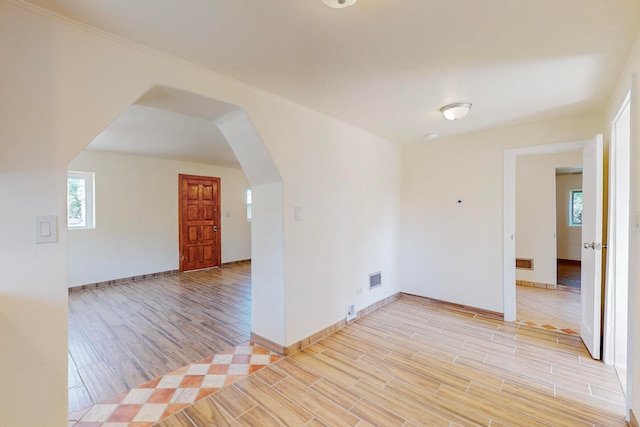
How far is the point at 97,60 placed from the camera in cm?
158

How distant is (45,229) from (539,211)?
6.25 meters

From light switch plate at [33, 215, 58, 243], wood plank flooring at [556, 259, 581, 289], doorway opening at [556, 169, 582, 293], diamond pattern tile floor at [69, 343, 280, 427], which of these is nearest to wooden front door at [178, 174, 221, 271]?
diamond pattern tile floor at [69, 343, 280, 427]

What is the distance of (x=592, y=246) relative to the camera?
99.4 inches

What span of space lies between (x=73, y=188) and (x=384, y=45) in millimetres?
5511

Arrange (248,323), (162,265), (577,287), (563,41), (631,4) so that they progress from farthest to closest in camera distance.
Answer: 1. (162,265)
2. (577,287)
3. (248,323)
4. (563,41)
5. (631,4)

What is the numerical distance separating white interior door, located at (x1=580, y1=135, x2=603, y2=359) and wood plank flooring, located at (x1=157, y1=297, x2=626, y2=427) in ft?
0.81

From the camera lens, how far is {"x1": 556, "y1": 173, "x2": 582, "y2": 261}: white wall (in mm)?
6738

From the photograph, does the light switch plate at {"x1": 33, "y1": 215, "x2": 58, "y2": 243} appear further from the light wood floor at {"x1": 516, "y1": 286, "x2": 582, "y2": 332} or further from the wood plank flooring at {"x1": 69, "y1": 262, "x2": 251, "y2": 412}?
the light wood floor at {"x1": 516, "y1": 286, "x2": 582, "y2": 332}

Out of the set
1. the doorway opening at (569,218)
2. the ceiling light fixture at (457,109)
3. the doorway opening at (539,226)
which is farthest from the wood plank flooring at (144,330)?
the doorway opening at (569,218)

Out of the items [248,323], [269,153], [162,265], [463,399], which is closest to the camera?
[463,399]

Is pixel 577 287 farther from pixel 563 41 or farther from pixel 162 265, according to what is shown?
pixel 162 265

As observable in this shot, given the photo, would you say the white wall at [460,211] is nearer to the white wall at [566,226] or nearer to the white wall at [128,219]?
the white wall at [128,219]

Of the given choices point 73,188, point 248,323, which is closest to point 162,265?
point 73,188

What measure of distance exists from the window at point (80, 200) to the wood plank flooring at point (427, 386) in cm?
448
